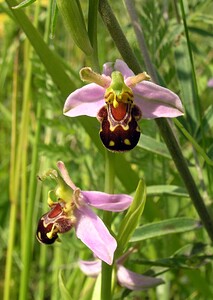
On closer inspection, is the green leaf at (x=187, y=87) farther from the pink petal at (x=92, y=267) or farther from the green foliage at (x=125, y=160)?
the pink petal at (x=92, y=267)

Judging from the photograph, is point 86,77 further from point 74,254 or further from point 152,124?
point 74,254

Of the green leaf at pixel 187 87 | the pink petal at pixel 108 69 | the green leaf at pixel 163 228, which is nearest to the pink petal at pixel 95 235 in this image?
the green leaf at pixel 163 228

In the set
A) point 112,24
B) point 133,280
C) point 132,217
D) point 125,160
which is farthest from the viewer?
point 125,160

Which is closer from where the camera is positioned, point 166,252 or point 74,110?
point 74,110

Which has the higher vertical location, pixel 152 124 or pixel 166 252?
pixel 152 124

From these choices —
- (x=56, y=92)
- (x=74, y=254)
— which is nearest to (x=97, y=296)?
(x=56, y=92)

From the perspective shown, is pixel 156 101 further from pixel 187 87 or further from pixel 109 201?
pixel 187 87

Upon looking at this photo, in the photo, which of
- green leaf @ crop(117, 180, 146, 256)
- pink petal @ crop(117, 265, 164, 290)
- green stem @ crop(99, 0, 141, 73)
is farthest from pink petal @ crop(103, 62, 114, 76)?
pink petal @ crop(117, 265, 164, 290)

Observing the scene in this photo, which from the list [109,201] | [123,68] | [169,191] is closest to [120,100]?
[123,68]
